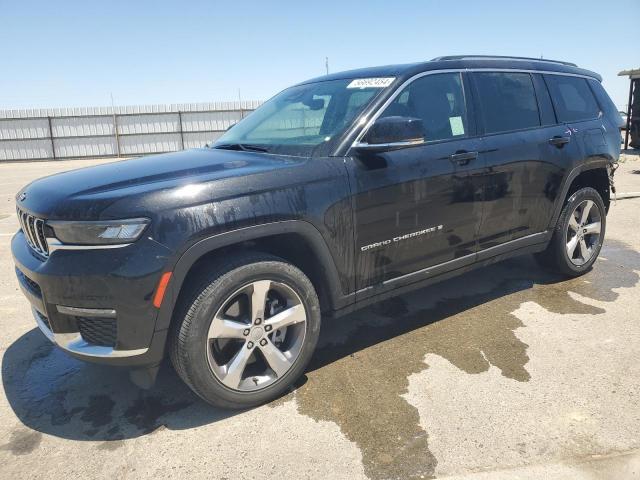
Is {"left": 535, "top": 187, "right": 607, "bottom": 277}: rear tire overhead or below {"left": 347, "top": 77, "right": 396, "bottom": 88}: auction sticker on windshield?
below

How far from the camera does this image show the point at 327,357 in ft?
10.4

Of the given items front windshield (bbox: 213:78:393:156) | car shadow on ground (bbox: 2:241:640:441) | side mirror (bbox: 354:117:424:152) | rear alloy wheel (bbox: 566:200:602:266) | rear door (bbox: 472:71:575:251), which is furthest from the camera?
rear alloy wheel (bbox: 566:200:602:266)

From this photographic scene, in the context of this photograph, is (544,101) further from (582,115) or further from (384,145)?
(384,145)

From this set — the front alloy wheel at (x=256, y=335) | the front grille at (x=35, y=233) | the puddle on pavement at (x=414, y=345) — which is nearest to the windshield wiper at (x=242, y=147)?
the front alloy wheel at (x=256, y=335)

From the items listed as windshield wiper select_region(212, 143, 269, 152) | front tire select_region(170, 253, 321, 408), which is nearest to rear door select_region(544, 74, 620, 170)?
windshield wiper select_region(212, 143, 269, 152)

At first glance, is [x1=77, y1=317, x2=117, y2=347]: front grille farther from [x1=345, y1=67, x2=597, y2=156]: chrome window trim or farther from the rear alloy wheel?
the rear alloy wheel

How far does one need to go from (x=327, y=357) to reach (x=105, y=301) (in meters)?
1.51

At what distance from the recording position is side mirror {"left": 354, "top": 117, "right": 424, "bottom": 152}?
9.02ft

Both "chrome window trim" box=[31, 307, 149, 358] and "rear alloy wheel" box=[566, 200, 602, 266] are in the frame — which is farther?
"rear alloy wheel" box=[566, 200, 602, 266]

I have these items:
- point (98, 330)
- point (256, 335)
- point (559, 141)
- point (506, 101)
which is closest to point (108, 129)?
point (506, 101)

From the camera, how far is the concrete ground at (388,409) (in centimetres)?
219

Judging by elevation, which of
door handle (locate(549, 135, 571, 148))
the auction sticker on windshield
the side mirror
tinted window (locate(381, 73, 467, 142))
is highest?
the auction sticker on windshield

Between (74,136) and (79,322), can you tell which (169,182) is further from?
(74,136)

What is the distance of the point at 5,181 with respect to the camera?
14.7 meters
